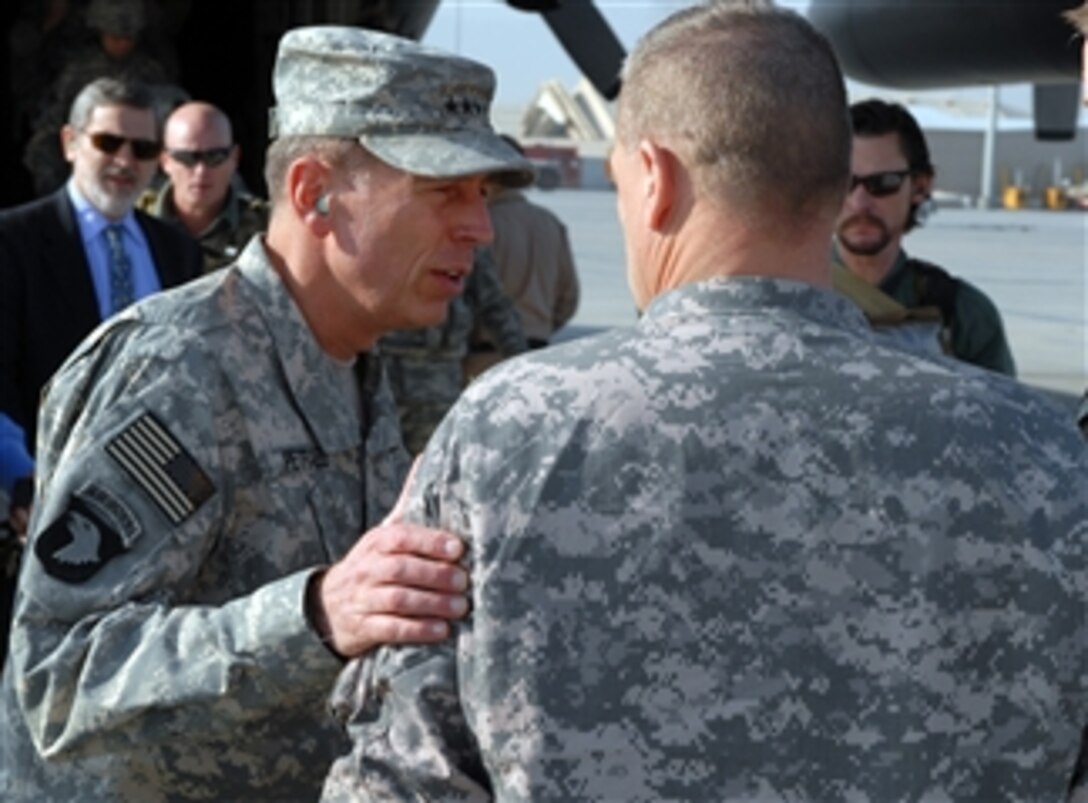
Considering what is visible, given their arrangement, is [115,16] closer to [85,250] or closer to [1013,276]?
[85,250]

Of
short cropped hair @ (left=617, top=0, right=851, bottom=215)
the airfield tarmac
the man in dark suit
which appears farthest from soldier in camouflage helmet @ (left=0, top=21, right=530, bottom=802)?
the airfield tarmac

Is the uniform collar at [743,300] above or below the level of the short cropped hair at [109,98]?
above

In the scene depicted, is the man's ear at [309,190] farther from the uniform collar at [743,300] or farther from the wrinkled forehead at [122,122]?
the wrinkled forehead at [122,122]

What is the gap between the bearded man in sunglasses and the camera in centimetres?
429

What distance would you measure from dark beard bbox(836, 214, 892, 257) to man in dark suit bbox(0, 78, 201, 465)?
186 cm

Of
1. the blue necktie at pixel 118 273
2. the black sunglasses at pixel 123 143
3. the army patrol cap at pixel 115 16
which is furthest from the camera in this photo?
the army patrol cap at pixel 115 16

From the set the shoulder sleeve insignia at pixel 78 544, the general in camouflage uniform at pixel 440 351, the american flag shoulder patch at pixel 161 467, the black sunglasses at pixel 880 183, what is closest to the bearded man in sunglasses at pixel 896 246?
the black sunglasses at pixel 880 183

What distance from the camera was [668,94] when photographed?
1.62 metres

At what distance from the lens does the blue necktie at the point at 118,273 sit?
4.99 meters

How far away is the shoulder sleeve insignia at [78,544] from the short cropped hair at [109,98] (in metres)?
3.56

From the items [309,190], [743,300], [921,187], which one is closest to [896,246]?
[921,187]

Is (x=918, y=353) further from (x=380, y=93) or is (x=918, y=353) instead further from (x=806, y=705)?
(x=380, y=93)

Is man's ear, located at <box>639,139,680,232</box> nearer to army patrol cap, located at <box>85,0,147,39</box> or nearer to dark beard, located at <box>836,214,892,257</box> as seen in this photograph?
dark beard, located at <box>836,214,892,257</box>

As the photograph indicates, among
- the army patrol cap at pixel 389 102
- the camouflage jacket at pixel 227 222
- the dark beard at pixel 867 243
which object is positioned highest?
the army patrol cap at pixel 389 102
